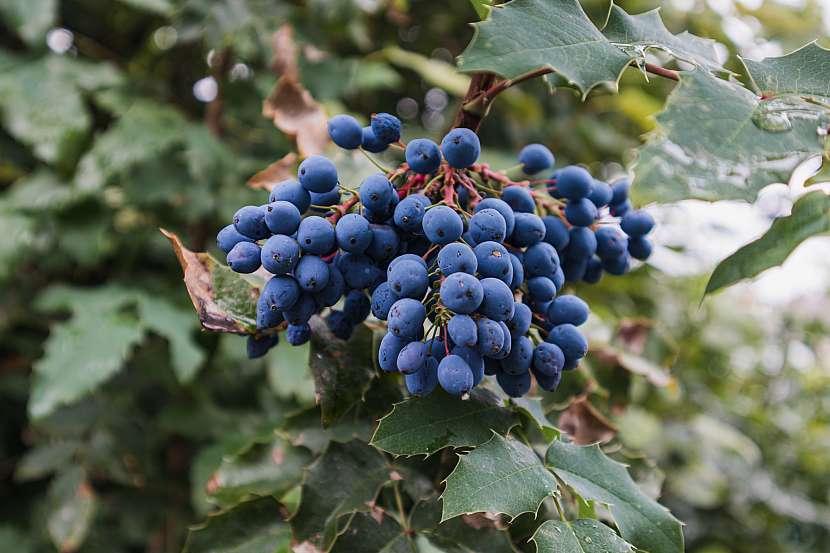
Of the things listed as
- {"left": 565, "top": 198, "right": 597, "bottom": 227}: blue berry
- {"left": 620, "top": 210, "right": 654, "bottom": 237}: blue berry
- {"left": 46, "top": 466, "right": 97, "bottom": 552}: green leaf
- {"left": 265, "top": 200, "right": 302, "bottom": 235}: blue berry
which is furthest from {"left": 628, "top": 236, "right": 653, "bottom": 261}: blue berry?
{"left": 46, "top": 466, "right": 97, "bottom": 552}: green leaf

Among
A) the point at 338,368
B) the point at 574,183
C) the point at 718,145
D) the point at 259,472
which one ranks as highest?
the point at 718,145

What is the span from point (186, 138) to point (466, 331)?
1.22 meters

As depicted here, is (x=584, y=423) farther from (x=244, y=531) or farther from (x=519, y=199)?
(x=244, y=531)

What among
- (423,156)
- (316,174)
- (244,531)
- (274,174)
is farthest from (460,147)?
(244,531)

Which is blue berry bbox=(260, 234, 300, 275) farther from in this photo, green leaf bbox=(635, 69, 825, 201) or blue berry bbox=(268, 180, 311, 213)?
green leaf bbox=(635, 69, 825, 201)

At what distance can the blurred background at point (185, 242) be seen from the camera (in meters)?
1.44

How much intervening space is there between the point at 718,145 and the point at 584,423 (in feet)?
1.63

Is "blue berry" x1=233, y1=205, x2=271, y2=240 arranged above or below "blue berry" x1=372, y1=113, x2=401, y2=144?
below

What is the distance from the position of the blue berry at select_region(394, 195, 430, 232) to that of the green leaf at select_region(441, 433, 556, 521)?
0.22m

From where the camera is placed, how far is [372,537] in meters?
0.71

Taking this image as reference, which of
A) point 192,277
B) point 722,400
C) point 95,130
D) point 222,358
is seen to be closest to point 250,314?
point 192,277

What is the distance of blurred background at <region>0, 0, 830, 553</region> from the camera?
1438 millimetres

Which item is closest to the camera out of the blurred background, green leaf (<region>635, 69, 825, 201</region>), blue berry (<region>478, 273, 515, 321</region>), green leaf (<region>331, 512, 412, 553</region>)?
green leaf (<region>635, 69, 825, 201</region>)

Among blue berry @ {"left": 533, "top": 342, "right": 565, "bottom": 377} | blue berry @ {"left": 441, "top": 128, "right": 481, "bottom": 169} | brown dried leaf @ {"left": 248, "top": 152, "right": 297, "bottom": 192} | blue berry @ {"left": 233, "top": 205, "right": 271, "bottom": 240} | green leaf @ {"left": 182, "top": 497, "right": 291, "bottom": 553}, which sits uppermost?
blue berry @ {"left": 441, "top": 128, "right": 481, "bottom": 169}
